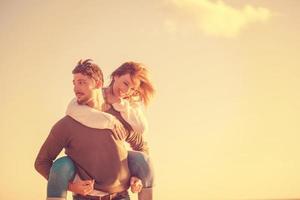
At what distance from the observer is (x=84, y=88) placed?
99.3 inches

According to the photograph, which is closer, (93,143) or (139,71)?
(93,143)

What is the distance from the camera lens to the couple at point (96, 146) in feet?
8.06

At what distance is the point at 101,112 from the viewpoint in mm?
2535

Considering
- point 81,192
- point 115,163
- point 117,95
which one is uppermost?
point 117,95

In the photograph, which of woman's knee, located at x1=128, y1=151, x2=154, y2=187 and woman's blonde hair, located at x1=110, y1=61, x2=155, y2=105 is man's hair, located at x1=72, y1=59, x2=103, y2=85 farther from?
woman's knee, located at x1=128, y1=151, x2=154, y2=187

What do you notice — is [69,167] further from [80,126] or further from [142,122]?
[142,122]

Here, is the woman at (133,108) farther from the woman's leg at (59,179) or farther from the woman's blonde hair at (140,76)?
the woman's leg at (59,179)

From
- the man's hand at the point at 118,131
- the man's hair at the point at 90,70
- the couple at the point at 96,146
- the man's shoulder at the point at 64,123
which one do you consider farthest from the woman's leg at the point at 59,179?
the man's hair at the point at 90,70

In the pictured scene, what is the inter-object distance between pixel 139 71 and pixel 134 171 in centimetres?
58

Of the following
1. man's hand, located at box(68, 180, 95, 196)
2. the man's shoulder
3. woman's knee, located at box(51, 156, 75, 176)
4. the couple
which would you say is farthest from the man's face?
man's hand, located at box(68, 180, 95, 196)

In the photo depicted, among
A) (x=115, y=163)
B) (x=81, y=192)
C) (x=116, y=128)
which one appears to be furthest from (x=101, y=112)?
(x=81, y=192)

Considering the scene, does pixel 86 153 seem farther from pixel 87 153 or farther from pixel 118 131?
pixel 118 131

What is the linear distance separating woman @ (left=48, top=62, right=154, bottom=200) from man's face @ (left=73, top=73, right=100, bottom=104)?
0.05 meters

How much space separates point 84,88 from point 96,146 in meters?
0.33
